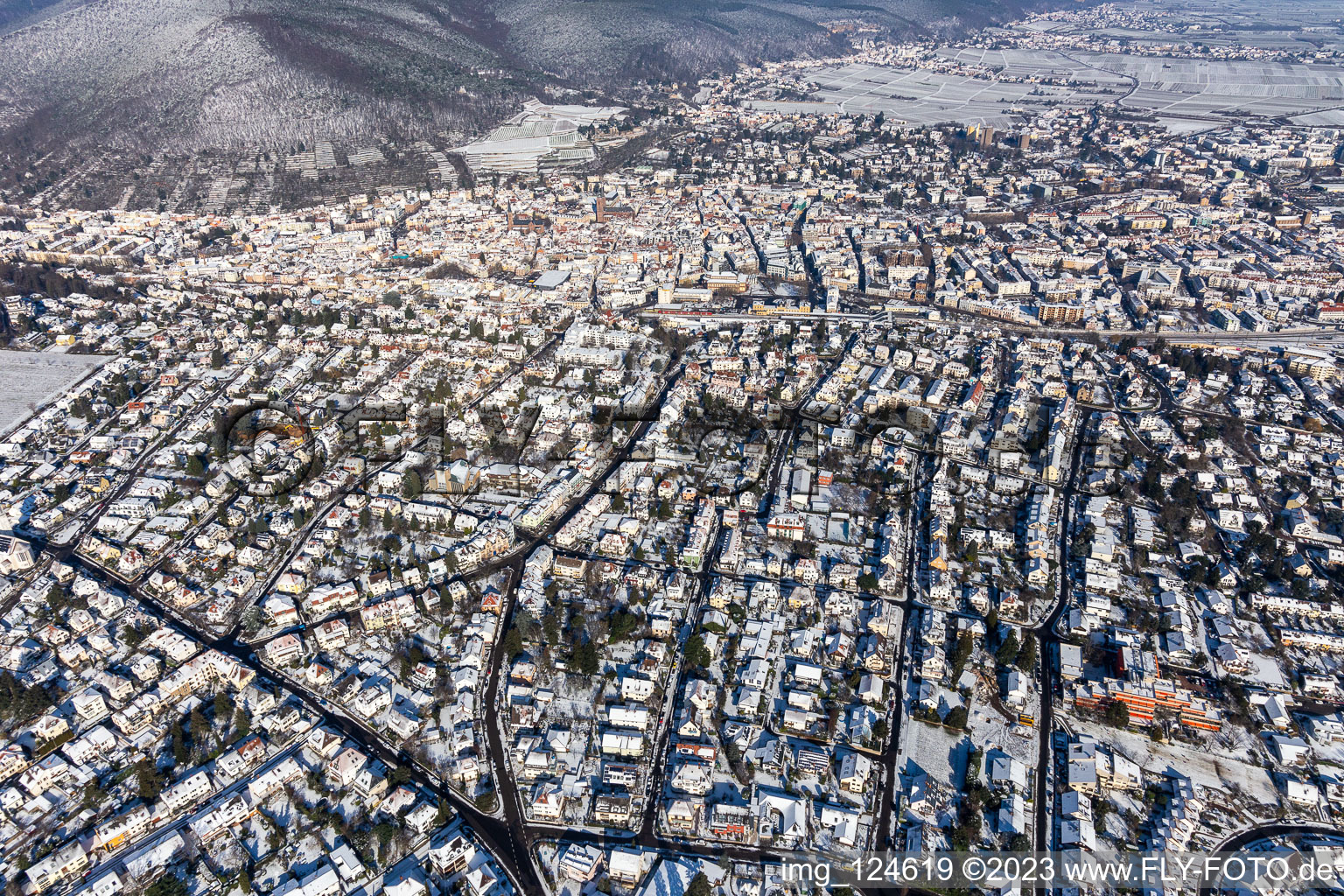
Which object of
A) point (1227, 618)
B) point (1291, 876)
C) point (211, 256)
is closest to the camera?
point (1291, 876)

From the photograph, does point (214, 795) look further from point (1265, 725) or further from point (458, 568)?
point (1265, 725)

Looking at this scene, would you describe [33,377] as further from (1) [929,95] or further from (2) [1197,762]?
(1) [929,95]

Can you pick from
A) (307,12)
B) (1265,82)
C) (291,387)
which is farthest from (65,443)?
(1265,82)

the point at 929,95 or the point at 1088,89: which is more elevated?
the point at 1088,89

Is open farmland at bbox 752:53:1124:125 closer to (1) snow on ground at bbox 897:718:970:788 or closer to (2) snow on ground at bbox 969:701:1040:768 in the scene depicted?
(2) snow on ground at bbox 969:701:1040:768

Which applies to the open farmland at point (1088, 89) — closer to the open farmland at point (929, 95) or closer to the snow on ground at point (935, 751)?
the open farmland at point (929, 95)

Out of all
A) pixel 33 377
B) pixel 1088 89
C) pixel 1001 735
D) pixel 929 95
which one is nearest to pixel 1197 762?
pixel 1001 735

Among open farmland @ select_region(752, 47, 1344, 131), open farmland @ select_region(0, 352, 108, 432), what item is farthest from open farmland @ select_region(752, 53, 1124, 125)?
open farmland @ select_region(0, 352, 108, 432)

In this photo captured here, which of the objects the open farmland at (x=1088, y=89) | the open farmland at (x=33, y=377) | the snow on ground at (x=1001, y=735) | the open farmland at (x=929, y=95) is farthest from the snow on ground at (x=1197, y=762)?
the open farmland at (x=1088, y=89)
